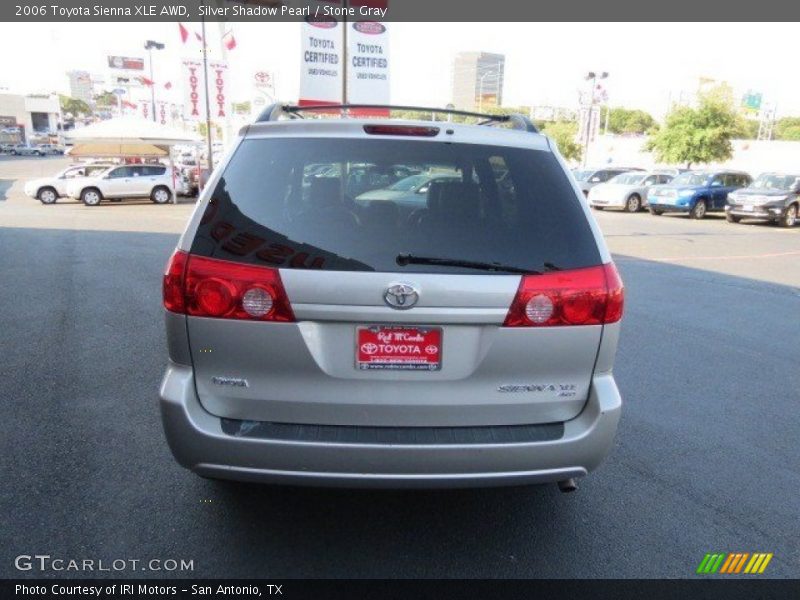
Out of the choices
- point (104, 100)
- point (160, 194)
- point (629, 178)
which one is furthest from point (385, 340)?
point (104, 100)

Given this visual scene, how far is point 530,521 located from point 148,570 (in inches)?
72.2

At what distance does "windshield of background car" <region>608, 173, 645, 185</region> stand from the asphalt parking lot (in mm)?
21586

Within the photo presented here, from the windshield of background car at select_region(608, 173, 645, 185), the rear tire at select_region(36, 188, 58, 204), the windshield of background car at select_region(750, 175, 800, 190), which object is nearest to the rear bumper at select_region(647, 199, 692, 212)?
the windshield of background car at select_region(608, 173, 645, 185)

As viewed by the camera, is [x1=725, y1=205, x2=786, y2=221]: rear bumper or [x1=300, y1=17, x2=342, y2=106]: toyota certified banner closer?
[x1=300, y1=17, x2=342, y2=106]: toyota certified banner

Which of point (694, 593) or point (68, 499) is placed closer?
point (694, 593)

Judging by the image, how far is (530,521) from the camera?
3.31 meters

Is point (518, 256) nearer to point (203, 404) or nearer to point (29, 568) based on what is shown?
point (203, 404)

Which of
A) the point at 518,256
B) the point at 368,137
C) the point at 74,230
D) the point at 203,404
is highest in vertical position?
the point at 368,137

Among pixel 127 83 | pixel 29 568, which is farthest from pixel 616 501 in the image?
pixel 127 83

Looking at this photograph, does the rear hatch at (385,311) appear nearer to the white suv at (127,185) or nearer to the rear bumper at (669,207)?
the rear bumper at (669,207)

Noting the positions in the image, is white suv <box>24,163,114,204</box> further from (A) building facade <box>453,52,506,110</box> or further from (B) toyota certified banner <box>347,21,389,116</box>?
(A) building facade <box>453,52,506,110</box>

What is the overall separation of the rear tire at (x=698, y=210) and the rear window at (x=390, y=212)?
23.9 metres

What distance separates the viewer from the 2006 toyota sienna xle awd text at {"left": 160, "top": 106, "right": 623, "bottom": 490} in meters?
2.58

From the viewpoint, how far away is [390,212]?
2793 mm
